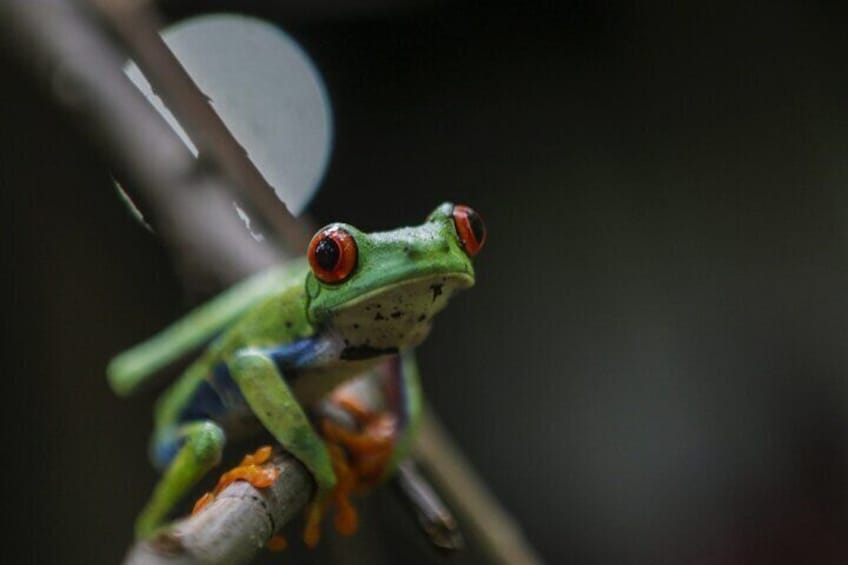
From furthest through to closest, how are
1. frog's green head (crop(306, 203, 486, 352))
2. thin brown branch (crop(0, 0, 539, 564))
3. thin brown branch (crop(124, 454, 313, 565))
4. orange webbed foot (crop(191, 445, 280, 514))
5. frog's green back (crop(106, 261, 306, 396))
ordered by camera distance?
thin brown branch (crop(0, 0, 539, 564)) < frog's green back (crop(106, 261, 306, 396)) < frog's green head (crop(306, 203, 486, 352)) < orange webbed foot (crop(191, 445, 280, 514)) < thin brown branch (crop(124, 454, 313, 565))

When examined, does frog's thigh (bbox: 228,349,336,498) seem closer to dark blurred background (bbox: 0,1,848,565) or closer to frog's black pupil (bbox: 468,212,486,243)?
frog's black pupil (bbox: 468,212,486,243)

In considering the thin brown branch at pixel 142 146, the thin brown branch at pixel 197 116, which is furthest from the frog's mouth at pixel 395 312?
the thin brown branch at pixel 142 146

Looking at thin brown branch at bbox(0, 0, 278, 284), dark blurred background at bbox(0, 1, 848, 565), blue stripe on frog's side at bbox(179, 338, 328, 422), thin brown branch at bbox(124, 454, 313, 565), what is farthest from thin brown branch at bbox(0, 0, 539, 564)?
dark blurred background at bbox(0, 1, 848, 565)

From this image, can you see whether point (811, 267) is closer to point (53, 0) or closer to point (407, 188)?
point (407, 188)

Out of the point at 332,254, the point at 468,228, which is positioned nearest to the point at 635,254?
the point at 468,228

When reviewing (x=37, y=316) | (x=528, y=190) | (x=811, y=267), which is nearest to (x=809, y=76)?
(x=811, y=267)

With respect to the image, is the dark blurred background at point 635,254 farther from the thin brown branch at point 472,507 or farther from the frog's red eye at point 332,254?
the frog's red eye at point 332,254
